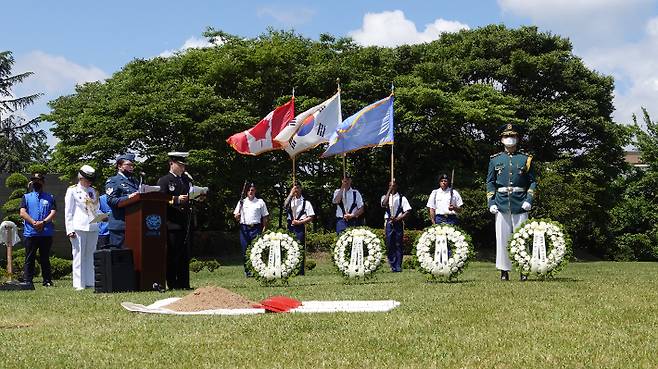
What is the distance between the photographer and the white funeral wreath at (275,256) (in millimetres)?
13070

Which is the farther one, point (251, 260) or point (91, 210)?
point (91, 210)

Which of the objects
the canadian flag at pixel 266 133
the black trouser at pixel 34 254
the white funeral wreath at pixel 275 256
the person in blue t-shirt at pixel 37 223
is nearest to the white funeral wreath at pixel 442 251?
the white funeral wreath at pixel 275 256

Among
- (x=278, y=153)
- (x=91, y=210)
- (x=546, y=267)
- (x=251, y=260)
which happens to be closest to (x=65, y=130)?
(x=278, y=153)

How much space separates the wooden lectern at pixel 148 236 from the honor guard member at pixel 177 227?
0.32 m

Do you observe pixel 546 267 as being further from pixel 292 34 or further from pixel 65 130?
pixel 292 34

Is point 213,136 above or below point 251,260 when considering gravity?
above

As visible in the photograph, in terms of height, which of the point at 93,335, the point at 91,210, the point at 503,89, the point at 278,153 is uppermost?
the point at 503,89

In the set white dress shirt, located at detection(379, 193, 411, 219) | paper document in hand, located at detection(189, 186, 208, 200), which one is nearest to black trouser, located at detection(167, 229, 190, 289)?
paper document in hand, located at detection(189, 186, 208, 200)

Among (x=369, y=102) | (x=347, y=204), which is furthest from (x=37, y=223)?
(x=369, y=102)

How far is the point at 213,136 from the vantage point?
3150 centimetres

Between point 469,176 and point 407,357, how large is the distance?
32.4 metres

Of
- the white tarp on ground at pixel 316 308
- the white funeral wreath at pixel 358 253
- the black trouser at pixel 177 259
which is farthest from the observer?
the white funeral wreath at pixel 358 253

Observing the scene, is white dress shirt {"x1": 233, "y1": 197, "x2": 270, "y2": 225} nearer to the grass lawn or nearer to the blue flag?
the blue flag

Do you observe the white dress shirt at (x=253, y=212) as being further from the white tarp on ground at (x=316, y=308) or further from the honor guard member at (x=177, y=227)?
the white tarp on ground at (x=316, y=308)
